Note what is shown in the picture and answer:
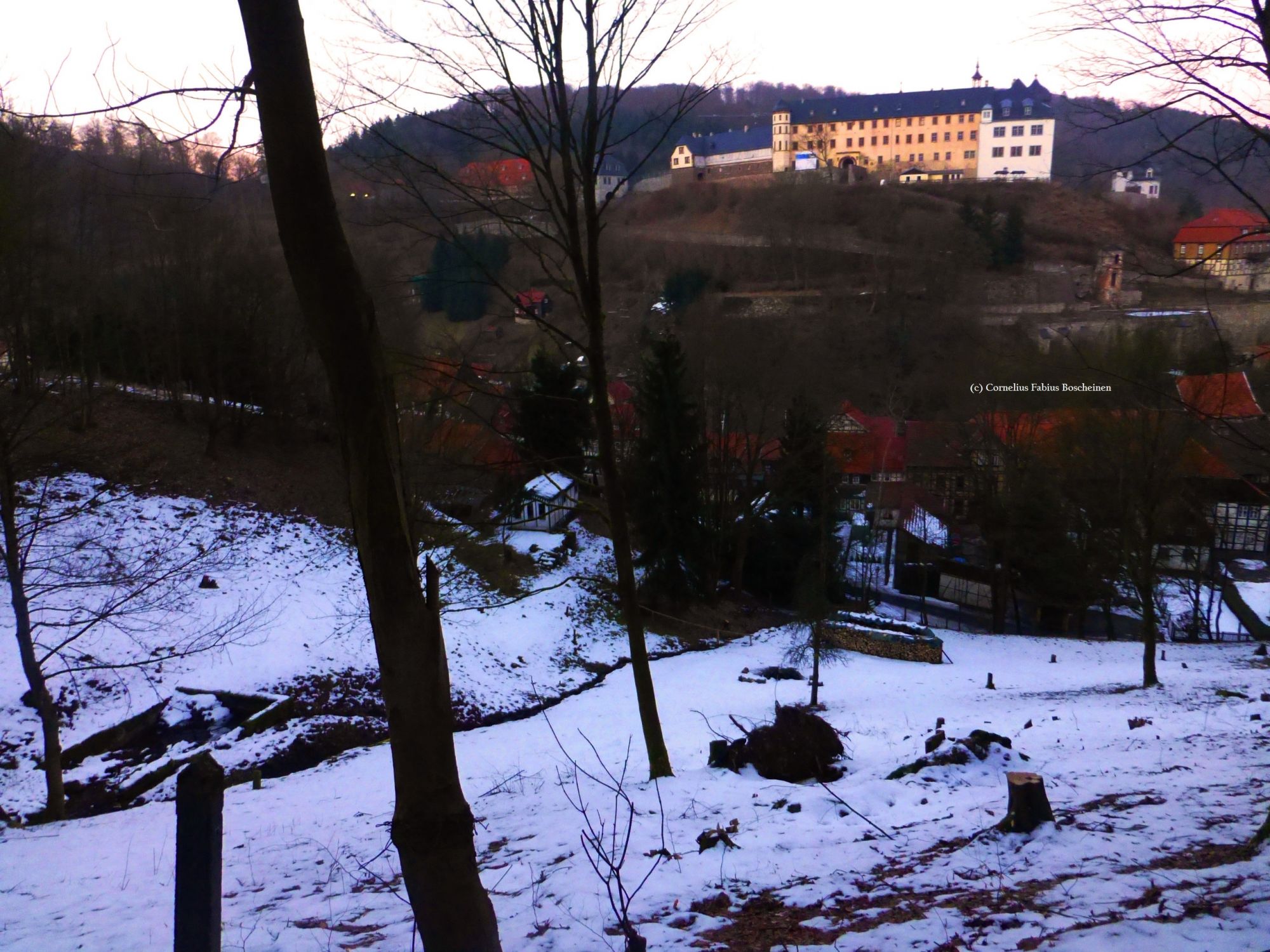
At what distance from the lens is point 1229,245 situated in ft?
15.0

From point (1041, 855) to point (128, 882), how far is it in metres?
5.32

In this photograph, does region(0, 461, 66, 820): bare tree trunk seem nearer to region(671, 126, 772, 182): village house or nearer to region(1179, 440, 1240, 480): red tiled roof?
region(1179, 440, 1240, 480): red tiled roof

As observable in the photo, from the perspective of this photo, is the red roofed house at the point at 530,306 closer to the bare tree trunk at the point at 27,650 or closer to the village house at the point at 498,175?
the village house at the point at 498,175

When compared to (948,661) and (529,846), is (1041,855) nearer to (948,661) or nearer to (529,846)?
(529,846)

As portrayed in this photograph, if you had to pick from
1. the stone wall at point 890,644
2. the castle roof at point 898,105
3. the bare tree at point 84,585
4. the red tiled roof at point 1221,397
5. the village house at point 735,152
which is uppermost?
the castle roof at point 898,105

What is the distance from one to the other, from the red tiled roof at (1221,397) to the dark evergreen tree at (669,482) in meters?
12.4

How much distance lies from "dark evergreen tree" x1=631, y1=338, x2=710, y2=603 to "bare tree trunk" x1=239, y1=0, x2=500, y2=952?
19348 mm

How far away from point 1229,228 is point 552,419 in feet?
26.8

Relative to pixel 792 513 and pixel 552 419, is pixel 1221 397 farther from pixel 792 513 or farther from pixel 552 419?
pixel 792 513

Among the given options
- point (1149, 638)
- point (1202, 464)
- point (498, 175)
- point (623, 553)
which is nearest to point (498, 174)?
point (498, 175)

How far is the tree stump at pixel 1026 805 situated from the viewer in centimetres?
436

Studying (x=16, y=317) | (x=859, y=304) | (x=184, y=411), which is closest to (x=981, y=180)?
(x=859, y=304)

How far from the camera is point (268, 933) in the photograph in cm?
382

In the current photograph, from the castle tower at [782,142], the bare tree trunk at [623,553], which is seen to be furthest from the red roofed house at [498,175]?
the castle tower at [782,142]
